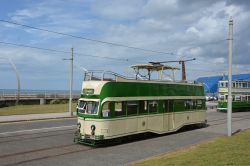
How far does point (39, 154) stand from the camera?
1430 centimetres

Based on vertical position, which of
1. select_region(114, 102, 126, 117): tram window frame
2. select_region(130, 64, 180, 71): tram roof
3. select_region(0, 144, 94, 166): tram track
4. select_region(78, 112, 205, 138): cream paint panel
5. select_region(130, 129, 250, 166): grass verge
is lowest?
select_region(0, 144, 94, 166): tram track

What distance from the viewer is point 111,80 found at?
1716cm

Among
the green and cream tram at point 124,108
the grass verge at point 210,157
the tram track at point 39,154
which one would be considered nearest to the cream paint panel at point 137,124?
the green and cream tram at point 124,108

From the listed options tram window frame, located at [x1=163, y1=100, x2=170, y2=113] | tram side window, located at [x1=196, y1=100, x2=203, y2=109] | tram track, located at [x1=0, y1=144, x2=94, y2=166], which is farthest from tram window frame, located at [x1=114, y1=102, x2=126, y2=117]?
tram side window, located at [x1=196, y1=100, x2=203, y2=109]

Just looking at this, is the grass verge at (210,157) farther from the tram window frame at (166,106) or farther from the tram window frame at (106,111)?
the tram window frame at (166,106)

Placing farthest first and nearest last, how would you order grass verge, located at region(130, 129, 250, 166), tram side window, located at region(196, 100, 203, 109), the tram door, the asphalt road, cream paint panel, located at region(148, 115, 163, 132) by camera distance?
tram side window, located at region(196, 100, 203, 109) < the tram door < cream paint panel, located at region(148, 115, 163, 132) < the asphalt road < grass verge, located at region(130, 129, 250, 166)

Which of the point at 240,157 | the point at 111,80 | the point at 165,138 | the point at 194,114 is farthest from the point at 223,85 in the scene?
the point at 240,157

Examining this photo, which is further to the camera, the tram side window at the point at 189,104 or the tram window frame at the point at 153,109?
the tram side window at the point at 189,104

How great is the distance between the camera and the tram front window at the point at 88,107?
16.7 metres

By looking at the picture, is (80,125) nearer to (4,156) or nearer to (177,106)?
(4,156)

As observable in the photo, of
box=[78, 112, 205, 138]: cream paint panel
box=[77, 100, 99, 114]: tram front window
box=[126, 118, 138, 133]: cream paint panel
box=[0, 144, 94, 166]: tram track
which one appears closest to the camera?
box=[0, 144, 94, 166]: tram track

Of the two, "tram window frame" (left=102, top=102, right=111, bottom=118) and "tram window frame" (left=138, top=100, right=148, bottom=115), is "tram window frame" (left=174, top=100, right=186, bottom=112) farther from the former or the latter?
"tram window frame" (left=102, top=102, right=111, bottom=118)

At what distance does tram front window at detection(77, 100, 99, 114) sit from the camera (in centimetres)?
1675

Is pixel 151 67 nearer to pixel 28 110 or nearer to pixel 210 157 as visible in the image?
pixel 210 157
